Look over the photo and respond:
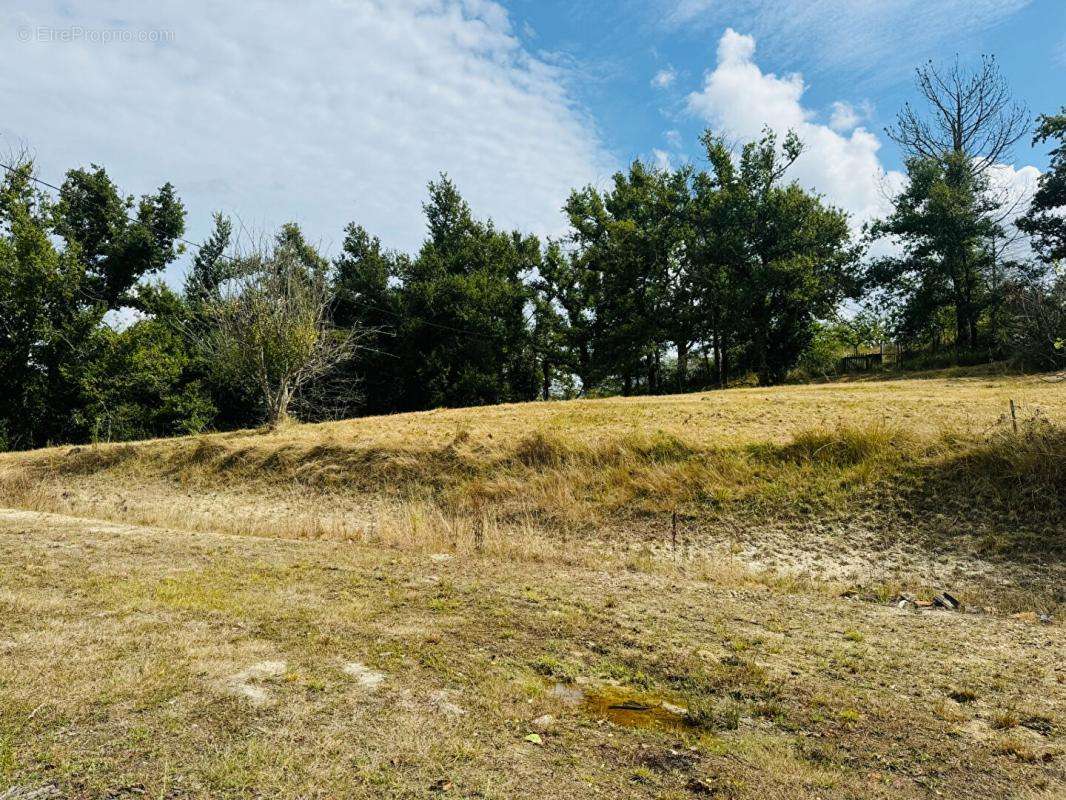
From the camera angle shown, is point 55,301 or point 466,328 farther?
point 466,328

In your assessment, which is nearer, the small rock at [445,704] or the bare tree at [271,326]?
the small rock at [445,704]

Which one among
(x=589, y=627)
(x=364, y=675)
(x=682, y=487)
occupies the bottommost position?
(x=589, y=627)

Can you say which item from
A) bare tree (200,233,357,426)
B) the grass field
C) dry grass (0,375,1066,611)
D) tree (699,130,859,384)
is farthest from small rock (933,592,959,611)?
tree (699,130,859,384)

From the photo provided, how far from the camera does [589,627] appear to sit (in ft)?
19.4

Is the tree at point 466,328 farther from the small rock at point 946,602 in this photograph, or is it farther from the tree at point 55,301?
the small rock at point 946,602

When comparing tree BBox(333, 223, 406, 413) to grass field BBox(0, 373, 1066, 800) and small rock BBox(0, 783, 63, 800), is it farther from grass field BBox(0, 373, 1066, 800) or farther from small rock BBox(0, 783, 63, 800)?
small rock BBox(0, 783, 63, 800)

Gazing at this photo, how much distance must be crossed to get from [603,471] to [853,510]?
4982mm

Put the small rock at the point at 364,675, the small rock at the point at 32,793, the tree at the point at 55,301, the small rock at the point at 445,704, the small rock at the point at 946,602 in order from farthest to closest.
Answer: the tree at the point at 55,301, the small rock at the point at 946,602, the small rock at the point at 364,675, the small rock at the point at 445,704, the small rock at the point at 32,793

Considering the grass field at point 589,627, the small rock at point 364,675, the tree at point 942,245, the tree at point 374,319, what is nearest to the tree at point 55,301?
the tree at point 374,319

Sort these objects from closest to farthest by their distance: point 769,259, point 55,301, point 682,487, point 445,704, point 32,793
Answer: point 32,793
point 445,704
point 682,487
point 55,301
point 769,259

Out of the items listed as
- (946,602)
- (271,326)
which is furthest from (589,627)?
(271,326)

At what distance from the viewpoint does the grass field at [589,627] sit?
3391mm

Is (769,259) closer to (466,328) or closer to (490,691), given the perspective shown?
(466,328)

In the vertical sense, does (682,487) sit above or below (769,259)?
below
